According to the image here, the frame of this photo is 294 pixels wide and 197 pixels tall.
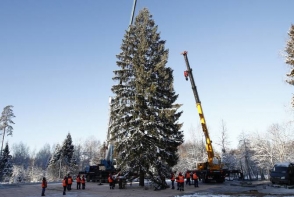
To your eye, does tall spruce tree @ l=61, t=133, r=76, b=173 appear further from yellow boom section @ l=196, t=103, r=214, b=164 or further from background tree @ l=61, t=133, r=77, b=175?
yellow boom section @ l=196, t=103, r=214, b=164

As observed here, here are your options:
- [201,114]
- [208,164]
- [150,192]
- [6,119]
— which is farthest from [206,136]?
[6,119]

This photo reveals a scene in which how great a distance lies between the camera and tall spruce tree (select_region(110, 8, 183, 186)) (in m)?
21.1

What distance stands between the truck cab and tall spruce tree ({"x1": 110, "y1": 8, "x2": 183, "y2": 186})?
11.0 meters

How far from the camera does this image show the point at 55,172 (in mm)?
68562

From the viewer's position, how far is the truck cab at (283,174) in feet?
79.5

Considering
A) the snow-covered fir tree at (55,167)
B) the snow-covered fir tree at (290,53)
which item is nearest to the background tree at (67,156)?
the snow-covered fir tree at (55,167)

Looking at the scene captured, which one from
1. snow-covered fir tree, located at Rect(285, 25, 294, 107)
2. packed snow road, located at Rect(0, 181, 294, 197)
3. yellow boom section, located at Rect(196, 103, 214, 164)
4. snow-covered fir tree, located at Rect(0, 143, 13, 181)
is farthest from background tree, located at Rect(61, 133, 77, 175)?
snow-covered fir tree, located at Rect(285, 25, 294, 107)

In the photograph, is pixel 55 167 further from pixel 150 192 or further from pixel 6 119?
pixel 150 192

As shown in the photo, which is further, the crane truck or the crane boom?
the crane boom

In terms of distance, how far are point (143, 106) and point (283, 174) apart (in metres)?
15.9

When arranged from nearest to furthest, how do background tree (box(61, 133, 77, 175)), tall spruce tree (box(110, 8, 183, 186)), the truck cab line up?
tall spruce tree (box(110, 8, 183, 186)) → the truck cab → background tree (box(61, 133, 77, 175))

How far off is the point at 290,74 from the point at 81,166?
9503cm

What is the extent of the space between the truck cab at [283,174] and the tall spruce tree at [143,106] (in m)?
11.0

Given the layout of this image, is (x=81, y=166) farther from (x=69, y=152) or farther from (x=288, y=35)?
(x=288, y=35)
